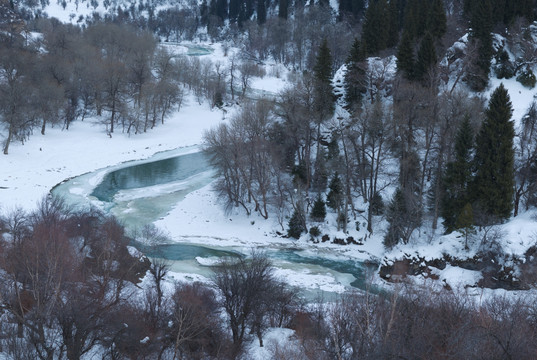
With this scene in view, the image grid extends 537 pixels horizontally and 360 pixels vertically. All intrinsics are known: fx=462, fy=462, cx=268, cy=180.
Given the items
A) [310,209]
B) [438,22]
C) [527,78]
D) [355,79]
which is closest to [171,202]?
[310,209]

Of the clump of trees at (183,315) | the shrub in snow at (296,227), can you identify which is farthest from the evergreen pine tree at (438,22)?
the clump of trees at (183,315)

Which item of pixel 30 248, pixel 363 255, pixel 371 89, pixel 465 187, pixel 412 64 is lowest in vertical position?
pixel 363 255

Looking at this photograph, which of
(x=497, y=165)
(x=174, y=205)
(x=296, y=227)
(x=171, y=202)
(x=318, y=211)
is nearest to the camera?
(x=497, y=165)

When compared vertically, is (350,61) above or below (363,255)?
above

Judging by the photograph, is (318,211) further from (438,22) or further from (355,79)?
(438,22)

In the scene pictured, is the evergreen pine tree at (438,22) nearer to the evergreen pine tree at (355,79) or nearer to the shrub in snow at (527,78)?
the evergreen pine tree at (355,79)

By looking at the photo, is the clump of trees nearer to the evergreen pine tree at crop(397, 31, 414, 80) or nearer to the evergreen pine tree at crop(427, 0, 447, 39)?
the evergreen pine tree at crop(397, 31, 414, 80)

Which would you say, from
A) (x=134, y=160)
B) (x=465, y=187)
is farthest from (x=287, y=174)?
(x=134, y=160)

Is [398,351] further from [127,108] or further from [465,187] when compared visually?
[127,108]
